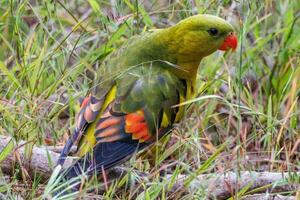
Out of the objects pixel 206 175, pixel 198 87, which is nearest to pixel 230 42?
pixel 198 87

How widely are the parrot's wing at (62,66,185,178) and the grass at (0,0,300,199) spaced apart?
0.12 metres

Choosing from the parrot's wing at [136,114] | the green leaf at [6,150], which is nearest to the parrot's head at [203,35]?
the parrot's wing at [136,114]

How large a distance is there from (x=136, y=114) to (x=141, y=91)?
0.12m

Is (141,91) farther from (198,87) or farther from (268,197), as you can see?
(268,197)

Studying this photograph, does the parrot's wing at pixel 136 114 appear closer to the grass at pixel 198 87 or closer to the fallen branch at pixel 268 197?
the grass at pixel 198 87

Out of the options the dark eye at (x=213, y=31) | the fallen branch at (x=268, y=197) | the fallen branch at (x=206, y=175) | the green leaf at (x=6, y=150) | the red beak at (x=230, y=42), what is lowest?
the fallen branch at (x=268, y=197)

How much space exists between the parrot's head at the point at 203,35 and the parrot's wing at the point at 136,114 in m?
0.16

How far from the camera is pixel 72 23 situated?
5039mm

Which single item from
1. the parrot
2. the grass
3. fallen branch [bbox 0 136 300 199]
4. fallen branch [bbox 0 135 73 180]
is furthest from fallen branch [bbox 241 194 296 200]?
fallen branch [bbox 0 135 73 180]

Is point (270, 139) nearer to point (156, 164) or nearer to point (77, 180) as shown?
point (156, 164)

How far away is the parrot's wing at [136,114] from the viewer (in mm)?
3764

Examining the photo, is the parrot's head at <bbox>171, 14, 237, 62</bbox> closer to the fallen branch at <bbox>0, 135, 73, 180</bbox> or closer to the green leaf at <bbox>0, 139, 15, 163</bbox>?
the fallen branch at <bbox>0, 135, 73, 180</bbox>

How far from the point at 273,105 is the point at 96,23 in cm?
113

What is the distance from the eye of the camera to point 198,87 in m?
4.47
